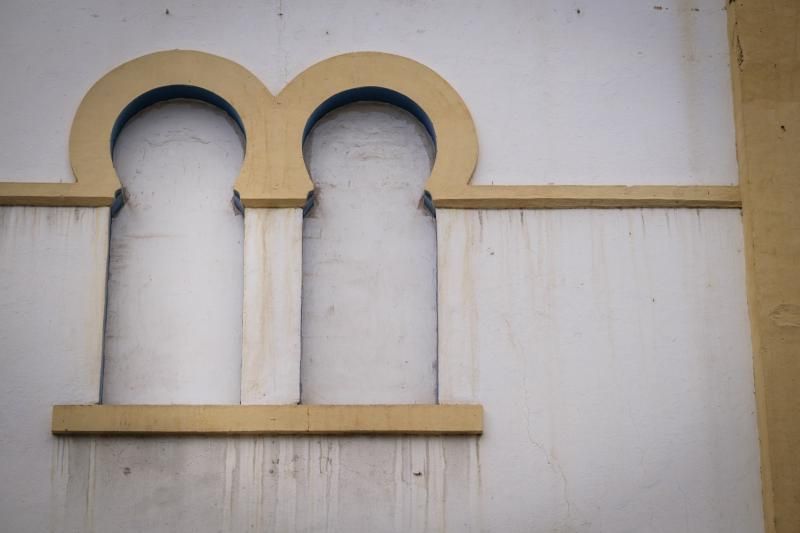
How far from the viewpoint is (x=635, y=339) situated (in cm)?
865

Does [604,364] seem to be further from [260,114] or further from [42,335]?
[42,335]

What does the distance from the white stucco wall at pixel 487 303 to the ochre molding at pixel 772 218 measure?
13cm

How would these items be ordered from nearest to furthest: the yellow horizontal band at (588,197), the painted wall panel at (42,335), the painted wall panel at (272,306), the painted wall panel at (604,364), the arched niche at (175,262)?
the painted wall panel at (42,335) < the painted wall panel at (604,364) < the painted wall panel at (272,306) < the arched niche at (175,262) < the yellow horizontal band at (588,197)

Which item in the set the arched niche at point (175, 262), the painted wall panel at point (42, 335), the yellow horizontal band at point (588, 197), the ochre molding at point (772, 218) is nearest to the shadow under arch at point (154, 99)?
the arched niche at point (175, 262)

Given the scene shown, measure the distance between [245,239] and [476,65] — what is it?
6.76 feet

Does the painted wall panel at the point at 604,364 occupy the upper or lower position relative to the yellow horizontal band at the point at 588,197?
lower

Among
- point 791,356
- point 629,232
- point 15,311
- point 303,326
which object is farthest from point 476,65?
point 15,311

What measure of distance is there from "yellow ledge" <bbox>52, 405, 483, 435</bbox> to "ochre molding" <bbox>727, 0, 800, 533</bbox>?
6.36ft

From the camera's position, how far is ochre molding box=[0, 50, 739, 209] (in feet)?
28.7

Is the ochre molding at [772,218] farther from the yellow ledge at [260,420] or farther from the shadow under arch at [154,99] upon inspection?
the shadow under arch at [154,99]

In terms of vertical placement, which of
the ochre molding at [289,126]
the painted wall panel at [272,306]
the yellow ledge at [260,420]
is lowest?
the yellow ledge at [260,420]

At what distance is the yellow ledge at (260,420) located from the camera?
8281mm

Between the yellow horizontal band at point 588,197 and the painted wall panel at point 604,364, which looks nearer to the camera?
the painted wall panel at point 604,364

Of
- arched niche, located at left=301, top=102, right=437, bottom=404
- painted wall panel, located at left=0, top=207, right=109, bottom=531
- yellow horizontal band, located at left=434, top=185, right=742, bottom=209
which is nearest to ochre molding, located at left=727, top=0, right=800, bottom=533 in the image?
yellow horizontal band, located at left=434, top=185, right=742, bottom=209
